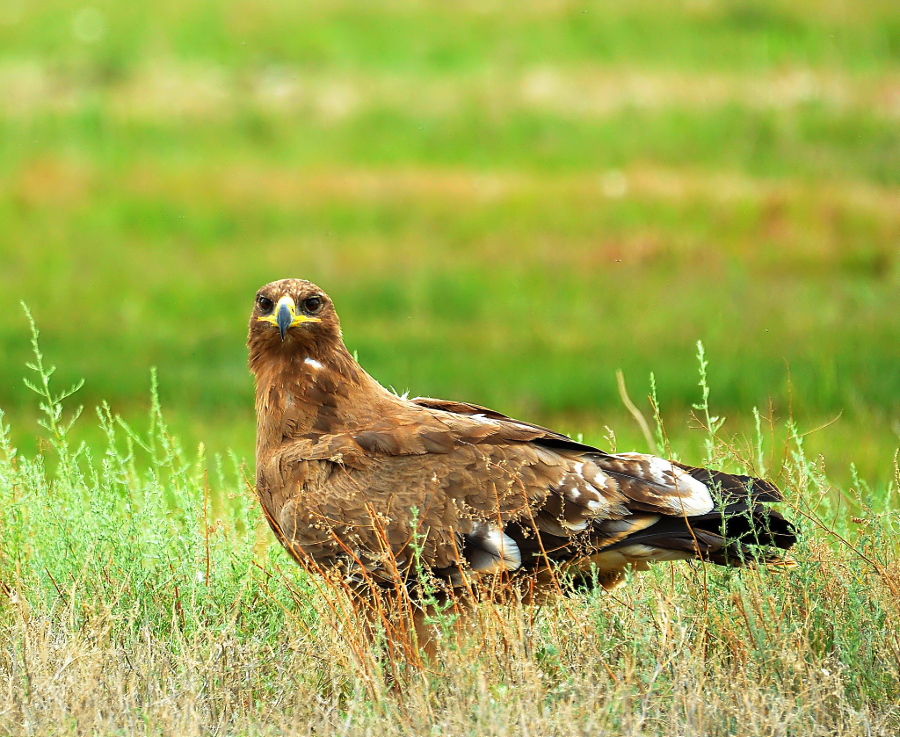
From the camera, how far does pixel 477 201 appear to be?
16500 millimetres

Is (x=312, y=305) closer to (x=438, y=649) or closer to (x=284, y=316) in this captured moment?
(x=284, y=316)

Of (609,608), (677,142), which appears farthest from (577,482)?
(677,142)

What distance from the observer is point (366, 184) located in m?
17.0

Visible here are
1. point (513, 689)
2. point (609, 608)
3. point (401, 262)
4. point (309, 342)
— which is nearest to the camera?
point (513, 689)

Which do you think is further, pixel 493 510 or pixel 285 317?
pixel 285 317

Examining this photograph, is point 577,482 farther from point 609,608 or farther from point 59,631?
point 59,631

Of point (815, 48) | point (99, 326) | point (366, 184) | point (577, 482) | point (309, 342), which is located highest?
point (815, 48)

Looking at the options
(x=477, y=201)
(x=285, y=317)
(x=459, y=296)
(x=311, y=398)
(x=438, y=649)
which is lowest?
(x=438, y=649)

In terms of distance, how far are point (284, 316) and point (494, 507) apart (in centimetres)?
115

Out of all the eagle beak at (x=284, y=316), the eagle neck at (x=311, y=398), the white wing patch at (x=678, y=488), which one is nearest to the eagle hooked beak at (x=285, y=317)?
the eagle beak at (x=284, y=316)

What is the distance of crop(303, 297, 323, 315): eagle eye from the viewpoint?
513 centimetres

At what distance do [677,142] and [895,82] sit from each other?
3.87 meters

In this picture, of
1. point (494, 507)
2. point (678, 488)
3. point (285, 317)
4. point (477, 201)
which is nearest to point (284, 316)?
point (285, 317)

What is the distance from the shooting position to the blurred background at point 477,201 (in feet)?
37.3
